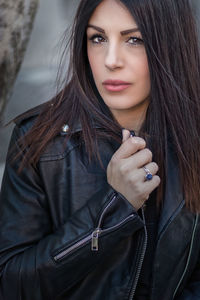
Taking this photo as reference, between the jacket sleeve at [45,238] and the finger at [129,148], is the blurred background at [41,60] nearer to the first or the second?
the jacket sleeve at [45,238]

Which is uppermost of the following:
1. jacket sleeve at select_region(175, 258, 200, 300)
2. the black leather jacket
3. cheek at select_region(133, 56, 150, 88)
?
cheek at select_region(133, 56, 150, 88)

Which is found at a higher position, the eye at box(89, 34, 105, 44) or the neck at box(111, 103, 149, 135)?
the eye at box(89, 34, 105, 44)

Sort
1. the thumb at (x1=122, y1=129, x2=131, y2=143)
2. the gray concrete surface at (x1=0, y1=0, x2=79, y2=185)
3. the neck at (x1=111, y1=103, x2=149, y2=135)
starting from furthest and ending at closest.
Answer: the gray concrete surface at (x1=0, y1=0, x2=79, y2=185) → the neck at (x1=111, y1=103, x2=149, y2=135) → the thumb at (x1=122, y1=129, x2=131, y2=143)

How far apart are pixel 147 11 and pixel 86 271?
1031 millimetres

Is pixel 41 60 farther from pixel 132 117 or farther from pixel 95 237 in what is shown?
pixel 95 237

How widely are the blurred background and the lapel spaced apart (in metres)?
1.75

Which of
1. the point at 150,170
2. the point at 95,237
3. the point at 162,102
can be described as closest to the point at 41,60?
the point at 162,102

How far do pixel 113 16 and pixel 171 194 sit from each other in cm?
76

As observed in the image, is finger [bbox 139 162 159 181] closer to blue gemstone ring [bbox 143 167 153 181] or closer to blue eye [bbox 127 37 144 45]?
blue gemstone ring [bbox 143 167 153 181]

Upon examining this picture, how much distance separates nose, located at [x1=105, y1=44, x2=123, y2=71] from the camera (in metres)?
2.17

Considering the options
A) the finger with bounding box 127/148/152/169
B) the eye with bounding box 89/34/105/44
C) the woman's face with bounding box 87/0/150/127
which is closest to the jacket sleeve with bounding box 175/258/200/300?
the finger with bounding box 127/148/152/169

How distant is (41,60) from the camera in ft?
13.9

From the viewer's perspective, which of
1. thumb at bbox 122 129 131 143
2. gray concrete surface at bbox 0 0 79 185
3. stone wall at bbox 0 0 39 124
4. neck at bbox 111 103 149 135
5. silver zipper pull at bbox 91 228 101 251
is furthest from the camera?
gray concrete surface at bbox 0 0 79 185

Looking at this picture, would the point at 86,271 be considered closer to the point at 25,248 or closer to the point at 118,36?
the point at 25,248
